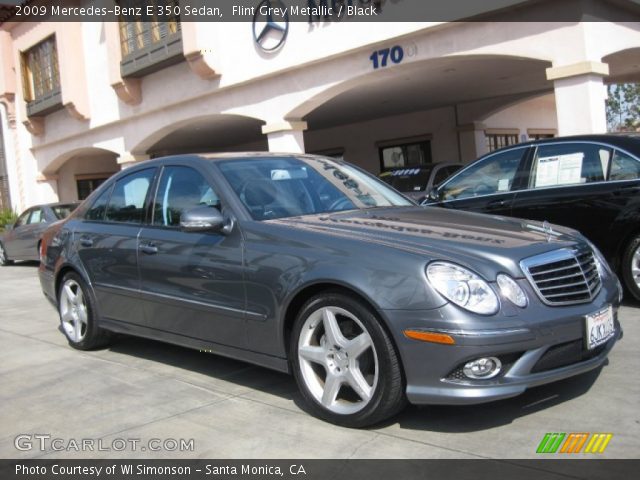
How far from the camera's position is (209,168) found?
4.59m

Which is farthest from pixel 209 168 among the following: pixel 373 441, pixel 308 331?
pixel 373 441

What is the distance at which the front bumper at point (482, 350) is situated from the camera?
320 cm

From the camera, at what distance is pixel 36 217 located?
14141 mm

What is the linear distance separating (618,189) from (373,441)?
3.85 m

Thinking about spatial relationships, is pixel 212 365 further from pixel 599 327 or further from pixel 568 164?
pixel 568 164

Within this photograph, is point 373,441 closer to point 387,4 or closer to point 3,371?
point 3,371

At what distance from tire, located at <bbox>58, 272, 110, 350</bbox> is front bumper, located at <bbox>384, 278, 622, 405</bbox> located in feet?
10.5

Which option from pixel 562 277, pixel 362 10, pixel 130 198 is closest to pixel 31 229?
pixel 362 10

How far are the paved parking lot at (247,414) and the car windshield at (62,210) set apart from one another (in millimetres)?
8981

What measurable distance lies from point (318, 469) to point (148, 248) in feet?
7.61

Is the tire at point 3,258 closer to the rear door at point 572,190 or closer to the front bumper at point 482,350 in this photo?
the rear door at point 572,190

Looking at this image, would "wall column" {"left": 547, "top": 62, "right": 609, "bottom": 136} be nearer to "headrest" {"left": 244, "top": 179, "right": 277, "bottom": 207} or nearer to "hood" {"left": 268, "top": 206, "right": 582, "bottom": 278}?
"hood" {"left": 268, "top": 206, "right": 582, "bottom": 278}

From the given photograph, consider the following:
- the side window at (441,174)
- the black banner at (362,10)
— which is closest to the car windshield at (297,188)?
the black banner at (362,10)

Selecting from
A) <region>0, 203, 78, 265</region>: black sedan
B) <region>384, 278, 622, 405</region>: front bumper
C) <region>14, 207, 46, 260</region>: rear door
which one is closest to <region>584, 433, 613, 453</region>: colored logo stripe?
<region>384, 278, 622, 405</region>: front bumper
